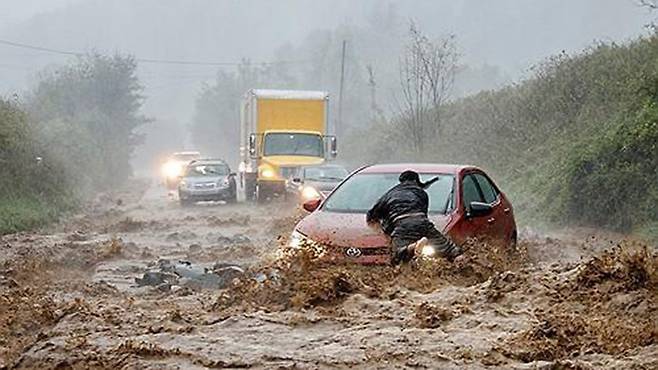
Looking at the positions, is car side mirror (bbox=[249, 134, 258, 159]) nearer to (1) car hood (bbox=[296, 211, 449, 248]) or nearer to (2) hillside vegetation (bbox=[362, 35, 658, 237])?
(2) hillside vegetation (bbox=[362, 35, 658, 237])

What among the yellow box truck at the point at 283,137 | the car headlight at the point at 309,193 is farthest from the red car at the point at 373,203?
the yellow box truck at the point at 283,137

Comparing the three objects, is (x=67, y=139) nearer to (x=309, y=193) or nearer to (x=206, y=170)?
(x=206, y=170)

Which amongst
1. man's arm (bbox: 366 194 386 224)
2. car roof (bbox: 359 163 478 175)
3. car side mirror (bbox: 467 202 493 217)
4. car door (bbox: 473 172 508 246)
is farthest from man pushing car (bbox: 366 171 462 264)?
car roof (bbox: 359 163 478 175)

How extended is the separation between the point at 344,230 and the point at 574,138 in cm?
1757

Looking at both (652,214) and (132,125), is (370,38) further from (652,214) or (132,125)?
(652,214)

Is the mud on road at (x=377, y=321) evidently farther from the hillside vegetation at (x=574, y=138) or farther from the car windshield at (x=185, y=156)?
the car windshield at (x=185, y=156)

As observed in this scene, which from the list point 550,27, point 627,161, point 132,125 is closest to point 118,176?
point 132,125

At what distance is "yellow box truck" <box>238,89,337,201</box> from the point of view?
30094 mm

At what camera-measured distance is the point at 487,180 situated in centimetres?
1236

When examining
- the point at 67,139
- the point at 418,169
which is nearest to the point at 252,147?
the point at 67,139

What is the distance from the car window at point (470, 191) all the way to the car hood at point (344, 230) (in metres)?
0.69

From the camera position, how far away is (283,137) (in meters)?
30.8

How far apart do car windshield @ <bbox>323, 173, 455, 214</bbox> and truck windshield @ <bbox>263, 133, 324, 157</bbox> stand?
62.0ft

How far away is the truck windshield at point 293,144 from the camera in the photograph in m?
30.5
